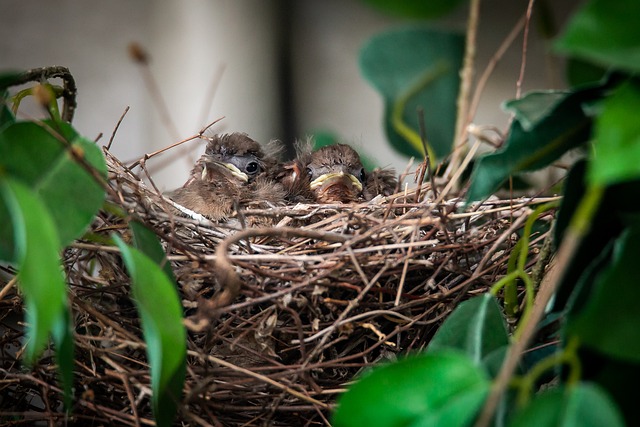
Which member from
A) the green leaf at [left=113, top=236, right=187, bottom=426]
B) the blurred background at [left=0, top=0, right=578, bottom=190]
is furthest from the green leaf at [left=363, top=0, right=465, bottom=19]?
the blurred background at [left=0, top=0, right=578, bottom=190]

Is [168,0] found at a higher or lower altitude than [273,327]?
higher

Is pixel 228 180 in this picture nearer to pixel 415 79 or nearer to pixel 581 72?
pixel 415 79

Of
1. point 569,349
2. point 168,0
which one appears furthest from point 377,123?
point 569,349

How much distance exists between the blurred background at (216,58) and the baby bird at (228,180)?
474 mm

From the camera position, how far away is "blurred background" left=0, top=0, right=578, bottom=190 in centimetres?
239

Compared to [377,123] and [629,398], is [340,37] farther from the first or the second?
[629,398]

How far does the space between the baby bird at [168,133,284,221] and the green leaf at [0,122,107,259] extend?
0.71m

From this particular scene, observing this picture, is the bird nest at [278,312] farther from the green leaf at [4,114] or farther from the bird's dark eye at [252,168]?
the bird's dark eye at [252,168]

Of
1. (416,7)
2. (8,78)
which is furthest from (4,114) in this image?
(416,7)

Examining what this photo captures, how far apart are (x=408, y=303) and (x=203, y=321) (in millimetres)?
405

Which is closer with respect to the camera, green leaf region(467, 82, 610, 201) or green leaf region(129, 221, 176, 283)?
green leaf region(467, 82, 610, 201)

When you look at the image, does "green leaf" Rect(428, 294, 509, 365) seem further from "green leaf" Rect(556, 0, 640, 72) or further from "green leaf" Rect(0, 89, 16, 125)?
"green leaf" Rect(0, 89, 16, 125)

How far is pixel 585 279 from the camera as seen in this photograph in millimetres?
761

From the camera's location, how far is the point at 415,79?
1.84 metres
